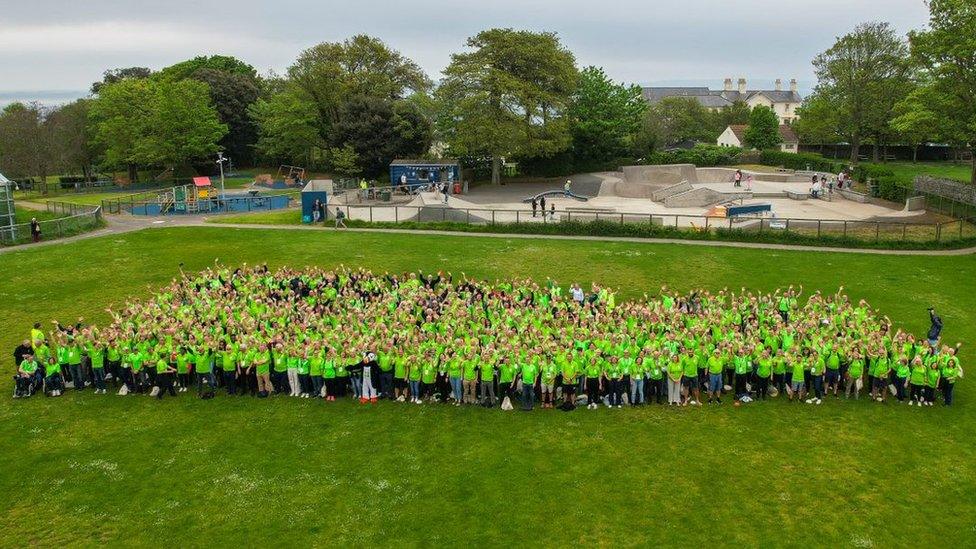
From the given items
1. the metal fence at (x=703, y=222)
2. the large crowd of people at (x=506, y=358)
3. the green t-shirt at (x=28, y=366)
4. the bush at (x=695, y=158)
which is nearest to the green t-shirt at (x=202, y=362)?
the large crowd of people at (x=506, y=358)

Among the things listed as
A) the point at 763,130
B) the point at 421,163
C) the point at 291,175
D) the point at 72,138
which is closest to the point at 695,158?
the point at 763,130

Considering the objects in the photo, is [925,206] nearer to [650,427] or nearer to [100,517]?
[650,427]

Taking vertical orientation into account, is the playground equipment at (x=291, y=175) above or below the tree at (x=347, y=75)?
below

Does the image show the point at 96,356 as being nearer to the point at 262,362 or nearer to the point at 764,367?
the point at 262,362

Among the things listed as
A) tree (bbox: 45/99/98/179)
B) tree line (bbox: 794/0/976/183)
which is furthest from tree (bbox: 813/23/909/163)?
tree (bbox: 45/99/98/179)

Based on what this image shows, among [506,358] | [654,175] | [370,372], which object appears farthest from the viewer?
[654,175]

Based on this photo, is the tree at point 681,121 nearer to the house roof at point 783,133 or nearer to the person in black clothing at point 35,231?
the house roof at point 783,133

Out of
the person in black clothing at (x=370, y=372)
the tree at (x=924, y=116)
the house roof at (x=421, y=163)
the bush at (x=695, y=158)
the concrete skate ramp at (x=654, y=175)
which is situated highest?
the tree at (x=924, y=116)
